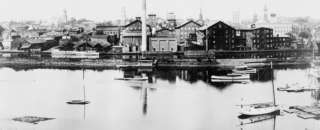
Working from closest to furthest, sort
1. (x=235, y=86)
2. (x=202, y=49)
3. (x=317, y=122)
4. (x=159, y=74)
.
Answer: (x=317, y=122) < (x=235, y=86) < (x=159, y=74) < (x=202, y=49)

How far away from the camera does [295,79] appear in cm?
692

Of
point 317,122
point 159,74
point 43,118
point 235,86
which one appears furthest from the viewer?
point 159,74

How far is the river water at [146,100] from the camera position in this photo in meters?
4.22

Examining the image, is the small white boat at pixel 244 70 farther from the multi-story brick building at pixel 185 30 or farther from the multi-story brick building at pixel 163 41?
the multi-story brick building at pixel 185 30

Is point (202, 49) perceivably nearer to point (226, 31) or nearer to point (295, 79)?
point (226, 31)

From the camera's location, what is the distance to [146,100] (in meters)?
5.43

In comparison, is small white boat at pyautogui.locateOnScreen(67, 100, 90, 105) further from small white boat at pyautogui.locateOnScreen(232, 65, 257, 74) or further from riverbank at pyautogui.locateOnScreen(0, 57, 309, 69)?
riverbank at pyautogui.locateOnScreen(0, 57, 309, 69)

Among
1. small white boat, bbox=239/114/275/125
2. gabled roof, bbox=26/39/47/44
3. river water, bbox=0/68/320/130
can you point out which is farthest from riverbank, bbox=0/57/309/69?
small white boat, bbox=239/114/275/125

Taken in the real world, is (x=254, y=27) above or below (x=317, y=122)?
above

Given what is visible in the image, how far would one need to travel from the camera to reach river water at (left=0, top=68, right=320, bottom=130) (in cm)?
422

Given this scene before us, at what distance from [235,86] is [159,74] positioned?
1896 millimetres

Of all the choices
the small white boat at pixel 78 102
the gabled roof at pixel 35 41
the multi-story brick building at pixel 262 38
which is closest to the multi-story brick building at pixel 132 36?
the gabled roof at pixel 35 41

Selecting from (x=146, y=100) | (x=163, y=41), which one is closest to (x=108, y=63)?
(x=163, y=41)

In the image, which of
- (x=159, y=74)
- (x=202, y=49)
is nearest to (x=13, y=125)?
(x=159, y=74)
